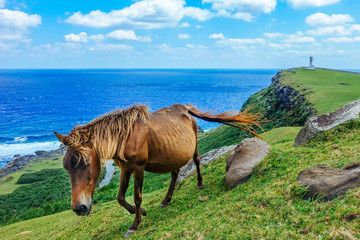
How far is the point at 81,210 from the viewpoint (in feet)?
17.9

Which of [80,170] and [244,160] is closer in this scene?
[80,170]

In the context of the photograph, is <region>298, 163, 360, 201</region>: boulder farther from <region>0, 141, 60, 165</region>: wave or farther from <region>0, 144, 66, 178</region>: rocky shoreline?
<region>0, 141, 60, 165</region>: wave

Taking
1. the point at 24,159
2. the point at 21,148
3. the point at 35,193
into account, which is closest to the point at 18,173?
the point at 24,159

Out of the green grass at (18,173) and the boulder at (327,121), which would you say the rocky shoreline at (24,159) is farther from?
the boulder at (327,121)

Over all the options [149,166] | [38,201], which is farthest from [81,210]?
[38,201]

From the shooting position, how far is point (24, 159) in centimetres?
5034

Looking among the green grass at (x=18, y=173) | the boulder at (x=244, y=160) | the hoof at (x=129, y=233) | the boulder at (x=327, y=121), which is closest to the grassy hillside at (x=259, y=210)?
the hoof at (x=129, y=233)

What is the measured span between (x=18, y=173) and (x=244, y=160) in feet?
152

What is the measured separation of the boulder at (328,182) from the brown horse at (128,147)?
326cm

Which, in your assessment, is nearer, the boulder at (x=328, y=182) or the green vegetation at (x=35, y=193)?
the boulder at (x=328, y=182)

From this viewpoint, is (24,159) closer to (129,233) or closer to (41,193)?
(41,193)

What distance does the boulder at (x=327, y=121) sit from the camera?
8984 mm

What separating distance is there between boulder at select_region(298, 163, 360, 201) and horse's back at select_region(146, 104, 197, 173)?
3.09 m

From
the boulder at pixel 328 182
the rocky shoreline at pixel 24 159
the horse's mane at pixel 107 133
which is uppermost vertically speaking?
the horse's mane at pixel 107 133
